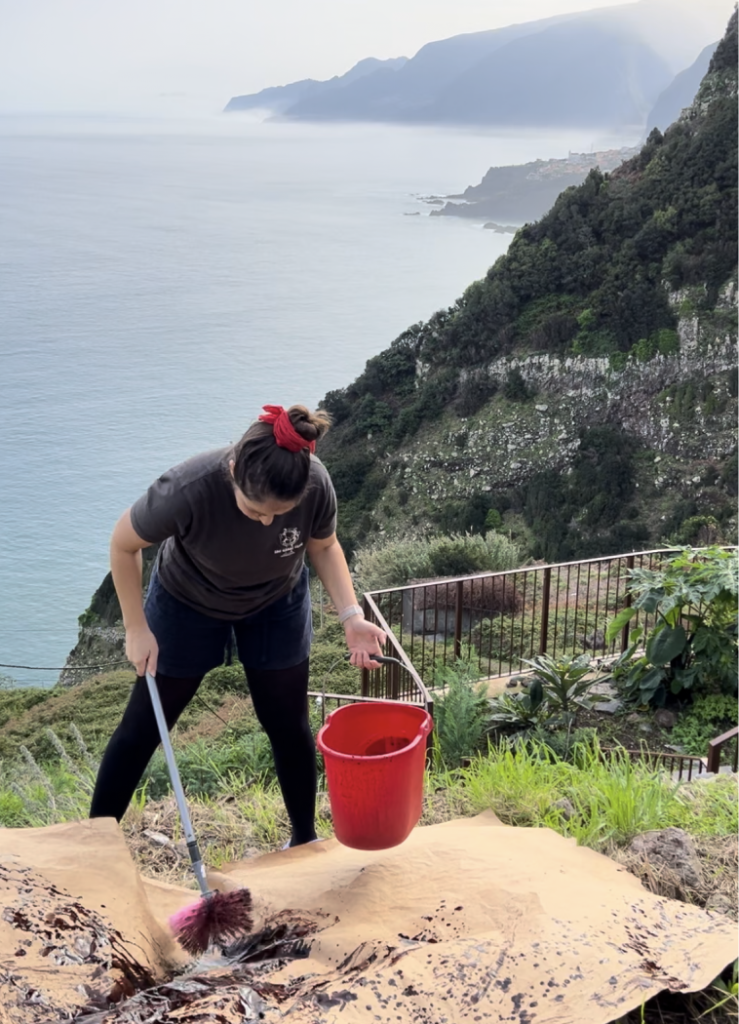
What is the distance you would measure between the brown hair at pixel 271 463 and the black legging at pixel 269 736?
0.73 m

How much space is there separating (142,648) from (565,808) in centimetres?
148

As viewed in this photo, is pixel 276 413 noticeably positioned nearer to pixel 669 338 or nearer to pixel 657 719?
pixel 657 719

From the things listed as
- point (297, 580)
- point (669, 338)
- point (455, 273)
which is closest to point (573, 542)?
point (669, 338)

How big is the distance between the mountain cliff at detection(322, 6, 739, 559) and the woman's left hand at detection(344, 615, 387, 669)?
3420 centimetres

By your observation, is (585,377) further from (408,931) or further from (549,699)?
(408,931)

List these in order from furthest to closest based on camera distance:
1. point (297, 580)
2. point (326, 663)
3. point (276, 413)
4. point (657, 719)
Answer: point (326, 663) → point (657, 719) → point (297, 580) → point (276, 413)

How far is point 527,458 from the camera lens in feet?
136

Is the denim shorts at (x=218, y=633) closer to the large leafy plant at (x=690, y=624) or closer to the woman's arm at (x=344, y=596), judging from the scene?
the woman's arm at (x=344, y=596)

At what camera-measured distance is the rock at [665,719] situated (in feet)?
22.2

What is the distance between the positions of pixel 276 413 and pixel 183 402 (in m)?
112

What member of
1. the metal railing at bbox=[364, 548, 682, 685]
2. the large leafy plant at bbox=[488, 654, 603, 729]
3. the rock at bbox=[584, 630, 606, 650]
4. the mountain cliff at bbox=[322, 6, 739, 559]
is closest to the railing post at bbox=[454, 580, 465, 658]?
the metal railing at bbox=[364, 548, 682, 685]

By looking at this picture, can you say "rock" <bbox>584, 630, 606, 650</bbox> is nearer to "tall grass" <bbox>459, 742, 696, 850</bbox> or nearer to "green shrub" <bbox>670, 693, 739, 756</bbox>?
"green shrub" <bbox>670, 693, 739, 756</bbox>

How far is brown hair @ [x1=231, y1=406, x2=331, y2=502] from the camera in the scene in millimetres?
2299

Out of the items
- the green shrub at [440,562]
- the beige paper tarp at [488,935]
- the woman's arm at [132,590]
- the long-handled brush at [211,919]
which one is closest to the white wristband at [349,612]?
the woman's arm at [132,590]
